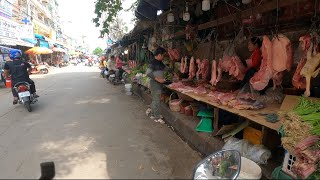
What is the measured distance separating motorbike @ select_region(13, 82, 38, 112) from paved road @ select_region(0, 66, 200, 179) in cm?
29

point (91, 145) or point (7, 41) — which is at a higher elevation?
point (7, 41)

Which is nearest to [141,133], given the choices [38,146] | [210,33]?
[38,146]

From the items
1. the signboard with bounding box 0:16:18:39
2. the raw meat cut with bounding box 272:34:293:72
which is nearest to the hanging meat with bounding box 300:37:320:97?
the raw meat cut with bounding box 272:34:293:72

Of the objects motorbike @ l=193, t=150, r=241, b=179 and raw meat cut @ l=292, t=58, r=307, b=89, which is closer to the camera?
motorbike @ l=193, t=150, r=241, b=179

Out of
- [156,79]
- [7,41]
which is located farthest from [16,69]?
[7,41]

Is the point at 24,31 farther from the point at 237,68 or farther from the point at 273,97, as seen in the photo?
the point at 273,97

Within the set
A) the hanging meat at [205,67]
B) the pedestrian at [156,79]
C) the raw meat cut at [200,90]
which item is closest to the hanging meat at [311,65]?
the raw meat cut at [200,90]

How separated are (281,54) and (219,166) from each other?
2.21m

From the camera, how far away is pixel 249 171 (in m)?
→ 3.56

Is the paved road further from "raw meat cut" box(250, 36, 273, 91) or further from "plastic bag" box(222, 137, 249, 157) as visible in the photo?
"raw meat cut" box(250, 36, 273, 91)

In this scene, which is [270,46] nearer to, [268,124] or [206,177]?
[268,124]

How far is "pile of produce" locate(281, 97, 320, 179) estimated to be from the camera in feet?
10.3

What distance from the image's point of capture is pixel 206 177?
3434 millimetres

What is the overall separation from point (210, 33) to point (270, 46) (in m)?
2.91
